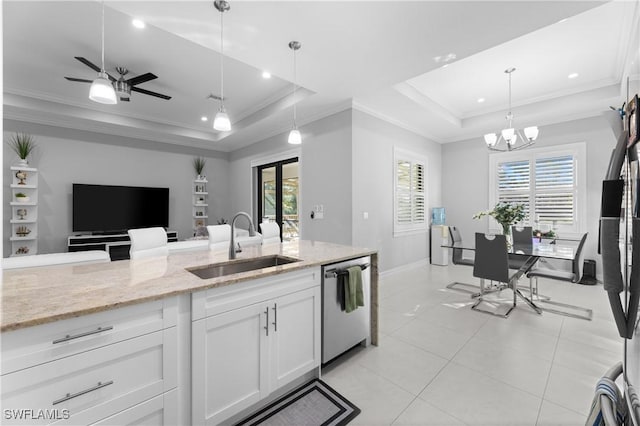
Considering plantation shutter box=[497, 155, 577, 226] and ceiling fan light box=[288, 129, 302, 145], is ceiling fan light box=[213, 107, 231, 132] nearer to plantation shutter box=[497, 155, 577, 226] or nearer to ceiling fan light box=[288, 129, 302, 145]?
ceiling fan light box=[288, 129, 302, 145]

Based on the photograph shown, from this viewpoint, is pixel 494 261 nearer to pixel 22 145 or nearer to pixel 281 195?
pixel 281 195

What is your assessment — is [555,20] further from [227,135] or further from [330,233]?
[227,135]

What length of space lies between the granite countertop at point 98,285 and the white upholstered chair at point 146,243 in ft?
1.93

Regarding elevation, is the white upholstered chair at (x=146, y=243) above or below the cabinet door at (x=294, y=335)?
above

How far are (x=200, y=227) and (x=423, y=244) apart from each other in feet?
16.4

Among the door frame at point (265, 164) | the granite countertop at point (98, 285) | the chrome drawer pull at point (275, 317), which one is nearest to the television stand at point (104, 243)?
the door frame at point (265, 164)

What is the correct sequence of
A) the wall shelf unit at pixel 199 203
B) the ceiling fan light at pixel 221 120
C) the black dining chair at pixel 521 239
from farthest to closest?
the wall shelf unit at pixel 199 203 → the black dining chair at pixel 521 239 → the ceiling fan light at pixel 221 120

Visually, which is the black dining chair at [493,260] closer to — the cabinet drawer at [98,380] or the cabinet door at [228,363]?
the cabinet door at [228,363]

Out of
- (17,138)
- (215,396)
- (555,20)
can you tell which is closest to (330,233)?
(215,396)

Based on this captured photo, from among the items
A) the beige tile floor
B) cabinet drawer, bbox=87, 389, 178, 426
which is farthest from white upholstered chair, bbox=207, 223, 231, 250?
cabinet drawer, bbox=87, 389, 178, 426

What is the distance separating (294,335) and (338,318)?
18.0 inches

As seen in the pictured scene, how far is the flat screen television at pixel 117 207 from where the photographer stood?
18.0 feet

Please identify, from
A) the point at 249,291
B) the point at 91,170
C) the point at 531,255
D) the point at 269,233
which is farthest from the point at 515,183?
the point at 91,170

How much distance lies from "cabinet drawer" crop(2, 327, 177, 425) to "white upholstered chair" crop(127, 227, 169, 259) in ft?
4.88
